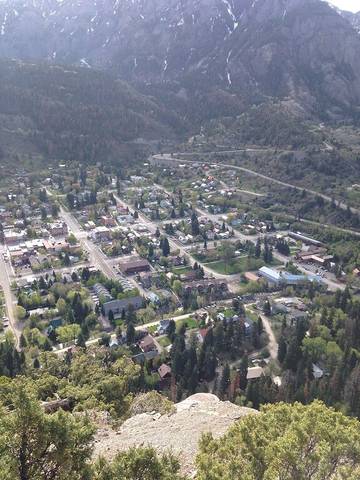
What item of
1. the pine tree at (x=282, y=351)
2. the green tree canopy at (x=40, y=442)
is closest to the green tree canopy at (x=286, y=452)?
the green tree canopy at (x=40, y=442)

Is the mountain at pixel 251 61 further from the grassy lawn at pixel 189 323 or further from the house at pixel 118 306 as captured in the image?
the grassy lawn at pixel 189 323

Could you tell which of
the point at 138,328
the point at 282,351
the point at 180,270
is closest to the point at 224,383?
the point at 282,351

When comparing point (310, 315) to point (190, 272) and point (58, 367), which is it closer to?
point (190, 272)

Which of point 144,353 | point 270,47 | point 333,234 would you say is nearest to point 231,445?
point 144,353

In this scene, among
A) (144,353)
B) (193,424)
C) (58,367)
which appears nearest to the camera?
(193,424)

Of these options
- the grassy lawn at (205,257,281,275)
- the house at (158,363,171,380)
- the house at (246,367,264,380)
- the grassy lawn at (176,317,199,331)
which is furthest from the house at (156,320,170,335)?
the grassy lawn at (205,257,281,275)

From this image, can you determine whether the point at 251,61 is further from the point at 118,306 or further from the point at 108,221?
the point at 118,306

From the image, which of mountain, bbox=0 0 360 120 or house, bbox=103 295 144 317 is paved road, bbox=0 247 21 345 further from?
mountain, bbox=0 0 360 120
